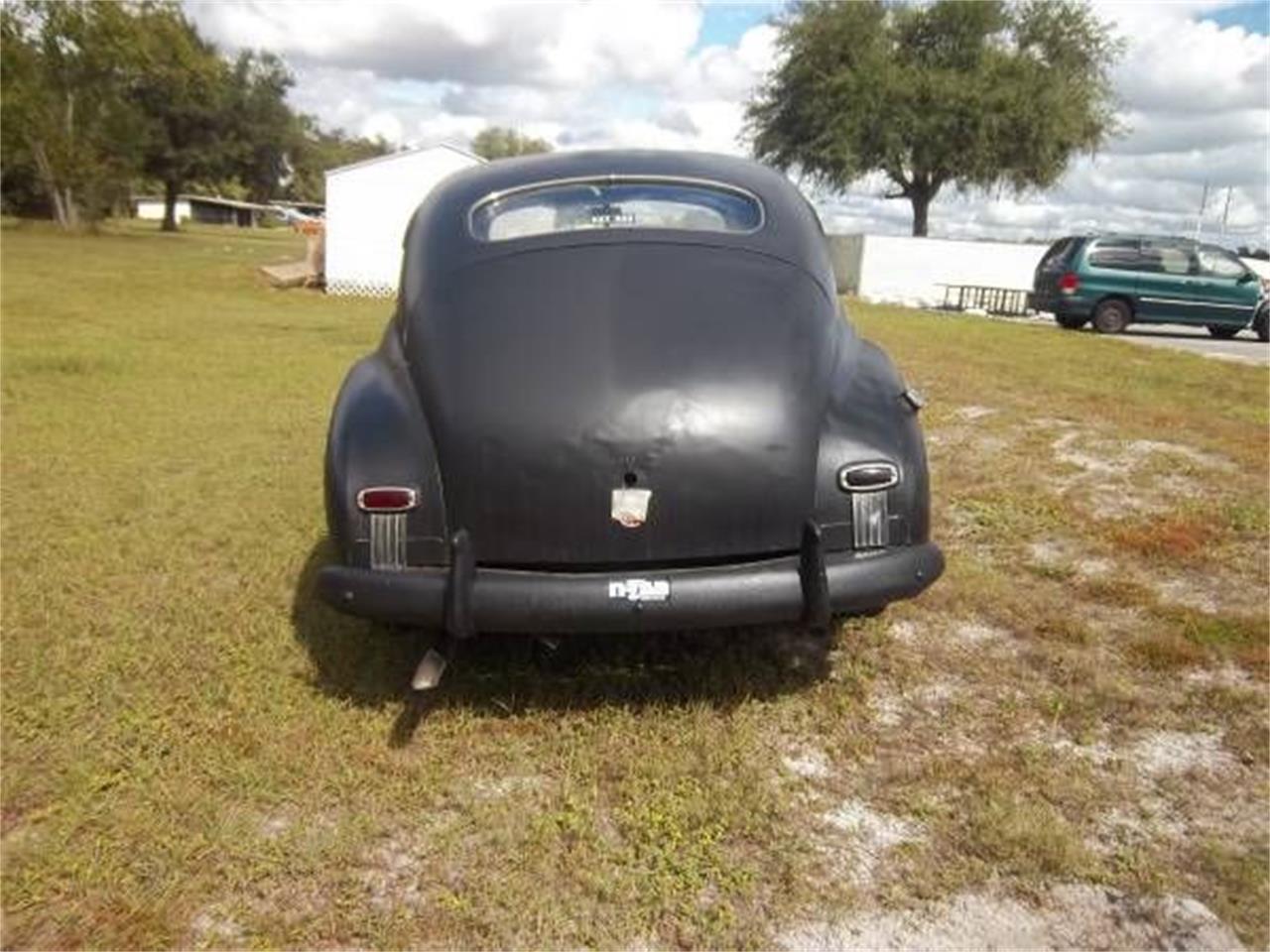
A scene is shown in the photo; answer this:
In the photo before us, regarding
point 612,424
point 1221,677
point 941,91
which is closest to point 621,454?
point 612,424

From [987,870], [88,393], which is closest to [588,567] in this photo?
[987,870]

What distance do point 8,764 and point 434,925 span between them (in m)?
1.45

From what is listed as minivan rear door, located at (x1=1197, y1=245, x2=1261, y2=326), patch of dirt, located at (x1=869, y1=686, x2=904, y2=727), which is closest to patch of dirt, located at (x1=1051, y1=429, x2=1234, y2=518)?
patch of dirt, located at (x1=869, y1=686, x2=904, y2=727)

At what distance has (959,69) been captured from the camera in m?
34.4

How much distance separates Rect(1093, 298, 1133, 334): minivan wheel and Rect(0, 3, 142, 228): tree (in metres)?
41.7

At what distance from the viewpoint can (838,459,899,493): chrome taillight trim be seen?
9.87ft

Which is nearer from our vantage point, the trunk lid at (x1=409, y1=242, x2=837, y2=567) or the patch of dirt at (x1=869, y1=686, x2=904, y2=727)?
the trunk lid at (x1=409, y1=242, x2=837, y2=567)

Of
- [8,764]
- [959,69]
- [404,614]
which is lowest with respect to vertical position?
[8,764]

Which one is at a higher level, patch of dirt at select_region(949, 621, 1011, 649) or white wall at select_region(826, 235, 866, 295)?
white wall at select_region(826, 235, 866, 295)

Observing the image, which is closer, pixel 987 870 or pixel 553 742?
pixel 987 870

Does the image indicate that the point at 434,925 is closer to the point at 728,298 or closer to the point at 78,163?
the point at 728,298

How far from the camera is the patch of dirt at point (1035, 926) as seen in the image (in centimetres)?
228

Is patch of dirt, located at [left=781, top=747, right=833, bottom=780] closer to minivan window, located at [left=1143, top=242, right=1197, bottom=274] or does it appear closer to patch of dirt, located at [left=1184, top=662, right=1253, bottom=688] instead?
patch of dirt, located at [left=1184, top=662, right=1253, bottom=688]

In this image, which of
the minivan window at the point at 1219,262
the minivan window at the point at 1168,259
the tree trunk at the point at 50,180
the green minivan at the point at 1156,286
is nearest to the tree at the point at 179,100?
the tree trunk at the point at 50,180
